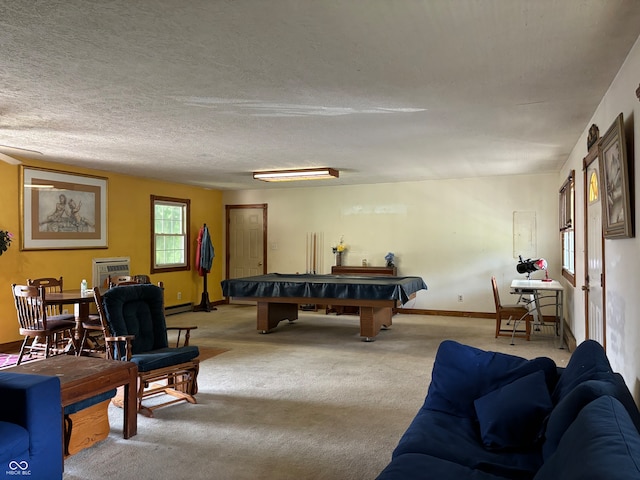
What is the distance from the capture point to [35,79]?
10.6 feet

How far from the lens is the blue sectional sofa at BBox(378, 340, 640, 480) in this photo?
1.32m

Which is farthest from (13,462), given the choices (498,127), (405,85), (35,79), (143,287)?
(498,127)

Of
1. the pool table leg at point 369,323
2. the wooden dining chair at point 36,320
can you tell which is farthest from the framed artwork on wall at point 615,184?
the wooden dining chair at point 36,320

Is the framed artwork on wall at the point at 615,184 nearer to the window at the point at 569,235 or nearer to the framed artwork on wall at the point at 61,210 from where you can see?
the window at the point at 569,235

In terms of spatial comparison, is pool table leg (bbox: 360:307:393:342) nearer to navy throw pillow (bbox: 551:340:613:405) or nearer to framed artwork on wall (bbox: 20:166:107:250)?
navy throw pillow (bbox: 551:340:613:405)

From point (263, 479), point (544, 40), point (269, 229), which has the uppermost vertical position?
point (544, 40)

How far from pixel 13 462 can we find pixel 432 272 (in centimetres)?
730

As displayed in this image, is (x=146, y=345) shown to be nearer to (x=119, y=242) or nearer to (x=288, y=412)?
(x=288, y=412)

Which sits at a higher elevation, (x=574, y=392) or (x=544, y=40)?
(x=544, y=40)

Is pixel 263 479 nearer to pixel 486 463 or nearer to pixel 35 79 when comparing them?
pixel 486 463

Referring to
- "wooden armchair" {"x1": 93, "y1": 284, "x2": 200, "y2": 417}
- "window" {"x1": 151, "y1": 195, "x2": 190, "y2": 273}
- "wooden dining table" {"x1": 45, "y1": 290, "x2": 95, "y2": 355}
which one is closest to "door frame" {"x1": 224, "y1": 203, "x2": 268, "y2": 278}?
"window" {"x1": 151, "y1": 195, "x2": 190, "y2": 273}

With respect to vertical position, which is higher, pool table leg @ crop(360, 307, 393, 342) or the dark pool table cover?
the dark pool table cover

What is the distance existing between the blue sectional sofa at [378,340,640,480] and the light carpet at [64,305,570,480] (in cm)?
71

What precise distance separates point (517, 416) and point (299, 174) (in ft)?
18.5
